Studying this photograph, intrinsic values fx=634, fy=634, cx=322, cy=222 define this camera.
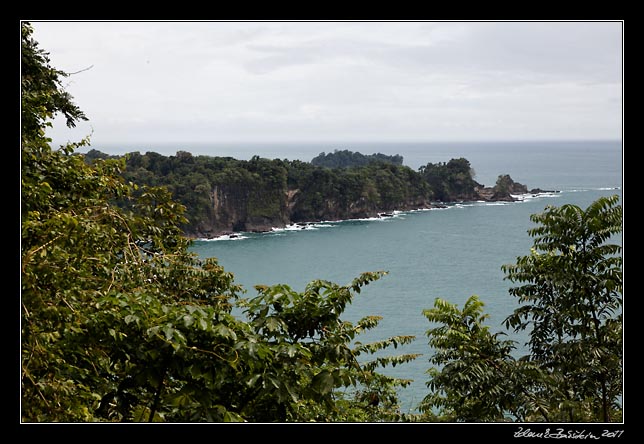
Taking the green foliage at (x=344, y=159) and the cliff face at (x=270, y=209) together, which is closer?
the cliff face at (x=270, y=209)

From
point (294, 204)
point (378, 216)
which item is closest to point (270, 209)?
point (294, 204)

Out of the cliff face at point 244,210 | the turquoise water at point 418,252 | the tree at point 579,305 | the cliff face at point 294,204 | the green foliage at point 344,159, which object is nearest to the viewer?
the tree at point 579,305

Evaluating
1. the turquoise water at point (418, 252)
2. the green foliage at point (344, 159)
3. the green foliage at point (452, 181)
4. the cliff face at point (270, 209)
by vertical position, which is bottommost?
the turquoise water at point (418, 252)

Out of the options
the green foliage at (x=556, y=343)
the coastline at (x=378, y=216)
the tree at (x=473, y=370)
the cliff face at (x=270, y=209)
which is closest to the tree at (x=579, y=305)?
the green foliage at (x=556, y=343)

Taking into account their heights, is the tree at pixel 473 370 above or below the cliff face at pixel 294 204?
below

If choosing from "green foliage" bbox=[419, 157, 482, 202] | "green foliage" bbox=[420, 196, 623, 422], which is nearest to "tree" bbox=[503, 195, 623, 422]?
"green foliage" bbox=[420, 196, 623, 422]

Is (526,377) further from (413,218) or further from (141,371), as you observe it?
(413,218)

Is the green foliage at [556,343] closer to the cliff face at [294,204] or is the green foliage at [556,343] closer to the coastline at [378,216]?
the cliff face at [294,204]
